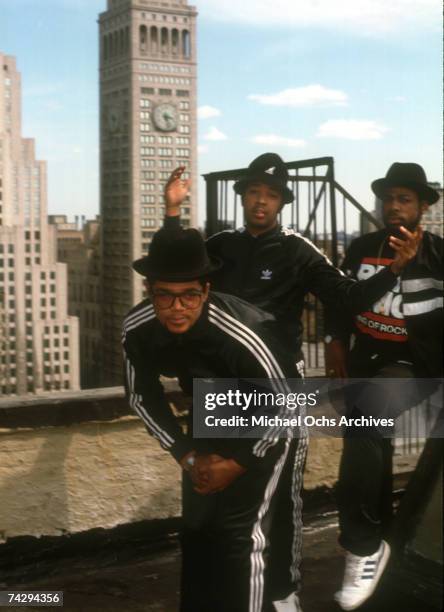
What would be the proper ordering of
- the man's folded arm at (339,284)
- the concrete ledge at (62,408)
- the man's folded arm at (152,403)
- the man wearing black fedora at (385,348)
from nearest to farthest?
the man's folded arm at (152,403)
the man's folded arm at (339,284)
the man wearing black fedora at (385,348)
the concrete ledge at (62,408)

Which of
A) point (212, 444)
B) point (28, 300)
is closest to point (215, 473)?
point (212, 444)

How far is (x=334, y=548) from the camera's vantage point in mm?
3988

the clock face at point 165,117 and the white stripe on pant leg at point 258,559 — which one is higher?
the clock face at point 165,117

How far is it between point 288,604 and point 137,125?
148m

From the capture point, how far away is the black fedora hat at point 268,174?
11.4 feet

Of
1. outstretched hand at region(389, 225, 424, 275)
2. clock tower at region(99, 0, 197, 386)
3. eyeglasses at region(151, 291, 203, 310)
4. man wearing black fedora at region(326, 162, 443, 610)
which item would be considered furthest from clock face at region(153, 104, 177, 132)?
eyeglasses at region(151, 291, 203, 310)

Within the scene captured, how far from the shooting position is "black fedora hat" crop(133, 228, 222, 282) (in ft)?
8.91

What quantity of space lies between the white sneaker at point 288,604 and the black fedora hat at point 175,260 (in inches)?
50.2

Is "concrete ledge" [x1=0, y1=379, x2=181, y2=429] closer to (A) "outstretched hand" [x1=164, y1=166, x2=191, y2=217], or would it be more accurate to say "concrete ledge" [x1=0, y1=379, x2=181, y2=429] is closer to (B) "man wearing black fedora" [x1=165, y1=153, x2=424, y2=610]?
(B) "man wearing black fedora" [x1=165, y1=153, x2=424, y2=610]

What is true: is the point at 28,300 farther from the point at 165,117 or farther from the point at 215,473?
the point at 215,473

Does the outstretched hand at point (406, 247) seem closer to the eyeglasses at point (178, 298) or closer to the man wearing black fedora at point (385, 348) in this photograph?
the man wearing black fedora at point (385, 348)

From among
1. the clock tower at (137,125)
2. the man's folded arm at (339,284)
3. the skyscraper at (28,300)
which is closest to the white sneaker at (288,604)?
the man's folded arm at (339,284)

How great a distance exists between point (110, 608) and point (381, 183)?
2.00m

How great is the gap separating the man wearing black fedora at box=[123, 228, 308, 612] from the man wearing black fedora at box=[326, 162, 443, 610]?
0.52 metres
